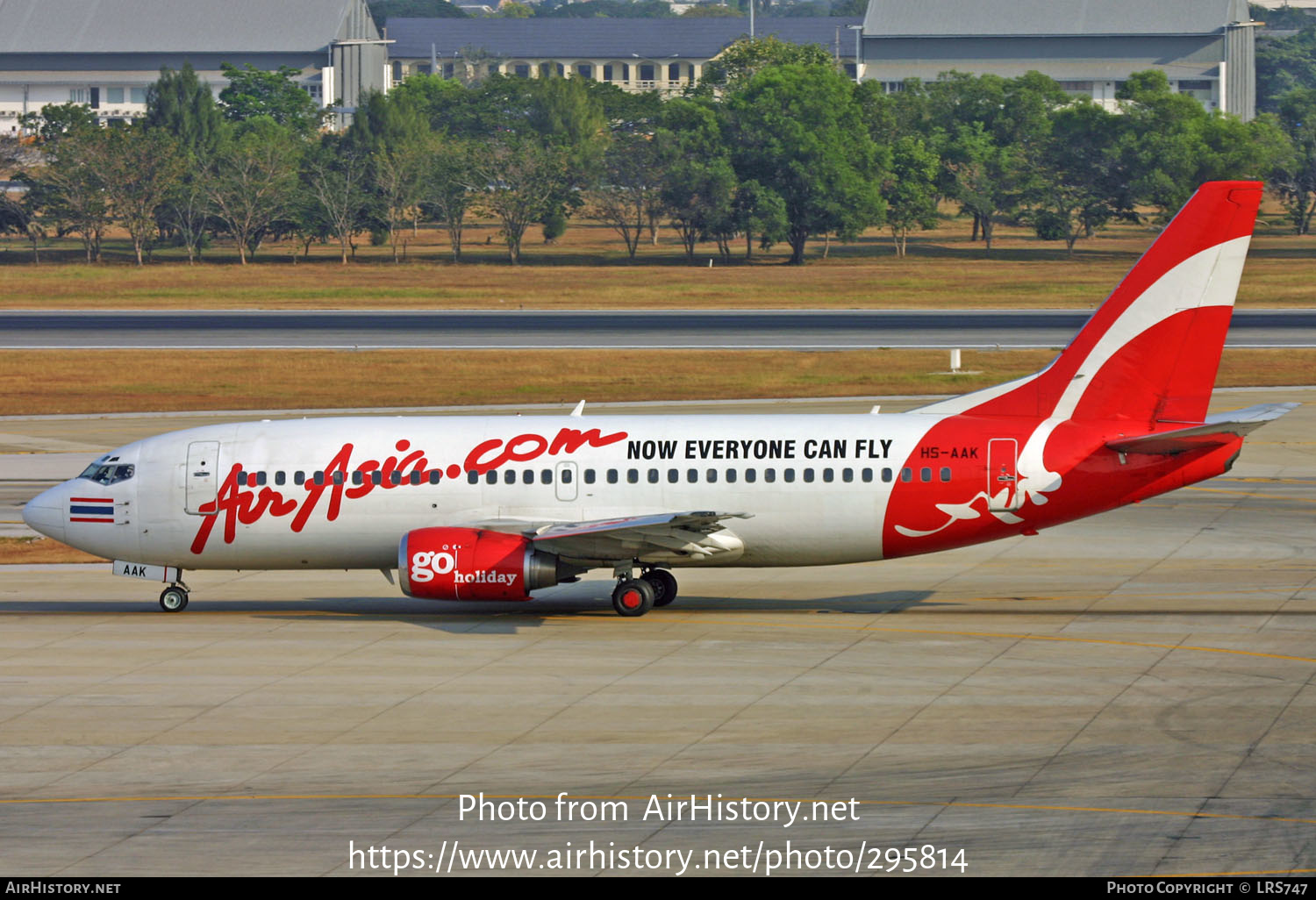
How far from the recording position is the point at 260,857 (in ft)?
60.9

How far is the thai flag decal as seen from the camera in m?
33.0

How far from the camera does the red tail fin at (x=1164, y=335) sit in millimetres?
31109

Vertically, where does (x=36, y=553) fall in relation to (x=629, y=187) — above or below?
below

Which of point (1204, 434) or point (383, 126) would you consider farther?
point (383, 126)

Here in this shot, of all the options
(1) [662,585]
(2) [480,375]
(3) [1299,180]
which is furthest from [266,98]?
(1) [662,585]

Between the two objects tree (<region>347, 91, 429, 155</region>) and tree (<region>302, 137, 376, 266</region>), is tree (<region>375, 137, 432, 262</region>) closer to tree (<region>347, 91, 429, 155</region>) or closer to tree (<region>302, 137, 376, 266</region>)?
tree (<region>302, 137, 376, 266</region>)

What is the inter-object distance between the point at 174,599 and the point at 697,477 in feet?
38.7

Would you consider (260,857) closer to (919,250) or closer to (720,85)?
(919,250)

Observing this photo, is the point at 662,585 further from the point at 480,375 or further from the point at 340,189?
the point at 340,189

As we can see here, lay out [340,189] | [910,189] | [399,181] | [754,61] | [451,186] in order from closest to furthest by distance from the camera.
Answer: [910,189] < [451,186] < [340,189] < [399,181] < [754,61]

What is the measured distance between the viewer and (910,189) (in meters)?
146

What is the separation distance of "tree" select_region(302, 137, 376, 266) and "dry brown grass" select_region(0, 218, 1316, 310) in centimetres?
314

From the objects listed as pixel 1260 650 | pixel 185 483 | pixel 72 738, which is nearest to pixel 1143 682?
pixel 1260 650

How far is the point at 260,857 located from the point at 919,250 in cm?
13275
